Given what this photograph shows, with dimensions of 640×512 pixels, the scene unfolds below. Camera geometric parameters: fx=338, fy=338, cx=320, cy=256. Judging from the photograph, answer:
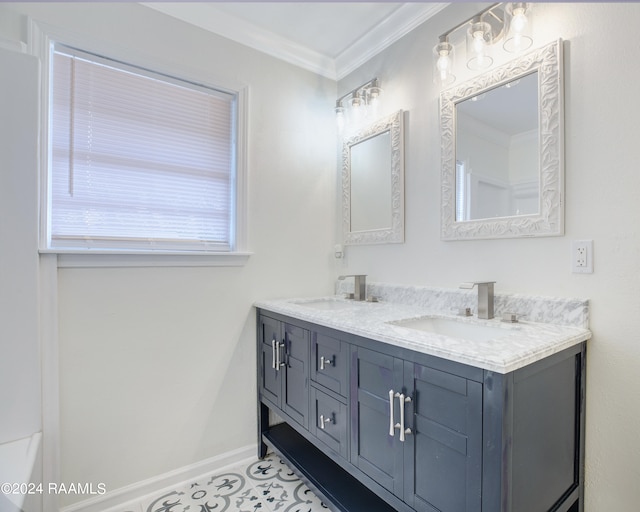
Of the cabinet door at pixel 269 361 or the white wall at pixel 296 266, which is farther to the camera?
the cabinet door at pixel 269 361

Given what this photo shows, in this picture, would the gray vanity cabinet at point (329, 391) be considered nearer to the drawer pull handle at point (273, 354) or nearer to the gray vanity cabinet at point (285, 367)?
the gray vanity cabinet at point (285, 367)

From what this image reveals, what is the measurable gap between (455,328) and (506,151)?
79 centimetres

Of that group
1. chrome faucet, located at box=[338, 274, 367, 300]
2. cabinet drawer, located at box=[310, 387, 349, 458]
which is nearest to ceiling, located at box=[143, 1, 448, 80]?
chrome faucet, located at box=[338, 274, 367, 300]

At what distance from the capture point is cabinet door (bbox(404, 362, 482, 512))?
916 mm

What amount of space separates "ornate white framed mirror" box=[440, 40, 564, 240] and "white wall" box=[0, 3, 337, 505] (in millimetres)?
925

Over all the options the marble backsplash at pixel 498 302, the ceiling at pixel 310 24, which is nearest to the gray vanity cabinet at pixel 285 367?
the marble backsplash at pixel 498 302

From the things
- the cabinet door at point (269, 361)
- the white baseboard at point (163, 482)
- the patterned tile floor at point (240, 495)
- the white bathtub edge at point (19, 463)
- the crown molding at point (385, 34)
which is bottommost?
the patterned tile floor at point (240, 495)

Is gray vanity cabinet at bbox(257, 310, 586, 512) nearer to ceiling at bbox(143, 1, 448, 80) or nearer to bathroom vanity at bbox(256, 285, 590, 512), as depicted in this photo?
bathroom vanity at bbox(256, 285, 590, 512)

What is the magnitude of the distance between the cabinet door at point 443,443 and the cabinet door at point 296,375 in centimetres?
61

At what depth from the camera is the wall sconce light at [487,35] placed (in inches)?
53.3

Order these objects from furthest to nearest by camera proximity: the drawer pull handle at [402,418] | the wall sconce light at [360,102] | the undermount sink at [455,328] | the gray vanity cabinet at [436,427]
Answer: the wall sconce light at [360,102]
the undermount sink at [455,328]
the drawer pull handle at [402,418]
the gray vanity cabinet at [436,427]

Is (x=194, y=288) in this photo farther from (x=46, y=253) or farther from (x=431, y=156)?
(x=431, y=156)

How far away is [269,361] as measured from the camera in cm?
193

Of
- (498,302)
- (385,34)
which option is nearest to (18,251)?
(498,302)
